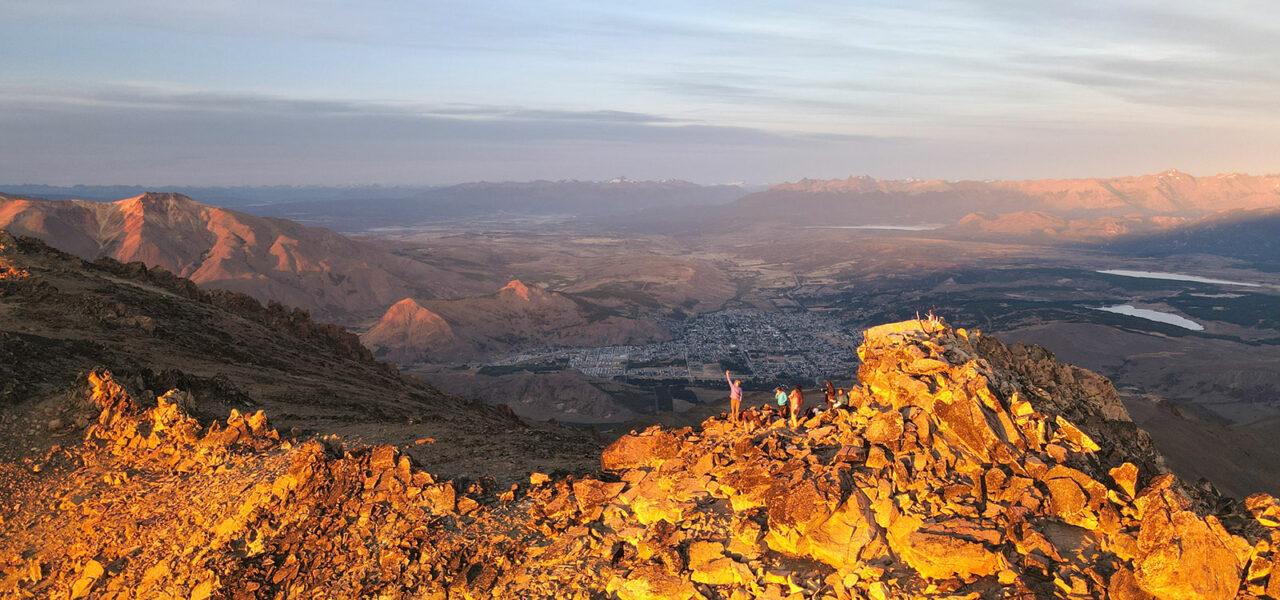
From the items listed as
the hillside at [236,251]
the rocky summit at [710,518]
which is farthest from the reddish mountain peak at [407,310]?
the rocky summit at [710,518]

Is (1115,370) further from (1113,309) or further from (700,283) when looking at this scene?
(700,283)

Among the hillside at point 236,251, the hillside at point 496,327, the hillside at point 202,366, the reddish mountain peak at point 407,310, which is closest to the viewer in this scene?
the hillside at point 202,366

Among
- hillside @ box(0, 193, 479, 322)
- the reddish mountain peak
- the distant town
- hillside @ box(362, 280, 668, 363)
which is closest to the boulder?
the distant town

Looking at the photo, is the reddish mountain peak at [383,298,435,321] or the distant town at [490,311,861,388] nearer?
the distant town at [490,311,861,388]

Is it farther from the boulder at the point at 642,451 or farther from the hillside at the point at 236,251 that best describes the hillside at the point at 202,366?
the hillside at the point at 236,251

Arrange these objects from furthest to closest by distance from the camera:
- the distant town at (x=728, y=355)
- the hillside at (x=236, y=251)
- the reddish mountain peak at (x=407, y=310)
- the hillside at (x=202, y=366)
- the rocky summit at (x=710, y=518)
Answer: the hillside at (x=236, y=251) < the reddish mountain peak at (x=407, y=310) < the distant town at (x=728, y=355) < the hillside at (x=202, y=366) < the rocky summit at (x=710, y=518)

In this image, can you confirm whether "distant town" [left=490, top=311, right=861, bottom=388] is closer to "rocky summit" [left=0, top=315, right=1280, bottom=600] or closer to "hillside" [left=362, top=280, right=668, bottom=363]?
"hillside" [left=362, top=280, right=668, bottom=363]
